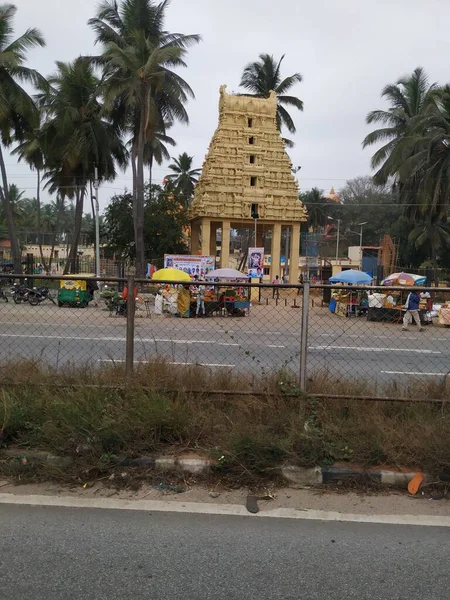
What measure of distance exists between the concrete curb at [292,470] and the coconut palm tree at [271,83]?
121ft

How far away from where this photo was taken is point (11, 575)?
2.94 meters

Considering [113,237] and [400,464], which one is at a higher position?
[113,237]

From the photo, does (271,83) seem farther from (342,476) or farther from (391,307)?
(342,476)

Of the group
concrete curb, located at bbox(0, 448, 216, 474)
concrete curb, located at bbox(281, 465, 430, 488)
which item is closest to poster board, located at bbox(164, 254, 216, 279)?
concrete curb, located at bbox(0, 448, 216, 474)

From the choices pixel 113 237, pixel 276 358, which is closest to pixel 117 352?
pixel 276 358

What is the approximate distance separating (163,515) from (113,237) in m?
36.1

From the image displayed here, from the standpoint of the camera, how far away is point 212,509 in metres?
3.78

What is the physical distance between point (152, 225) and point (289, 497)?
3208 cm

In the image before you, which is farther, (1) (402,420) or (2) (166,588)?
(1) (402,420)

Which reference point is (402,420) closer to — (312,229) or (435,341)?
(435,341)

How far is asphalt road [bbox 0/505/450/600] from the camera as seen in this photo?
9.37 feet

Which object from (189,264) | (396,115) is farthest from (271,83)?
(189,264)

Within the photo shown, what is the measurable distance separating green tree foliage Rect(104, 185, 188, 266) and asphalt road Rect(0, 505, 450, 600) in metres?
31.9

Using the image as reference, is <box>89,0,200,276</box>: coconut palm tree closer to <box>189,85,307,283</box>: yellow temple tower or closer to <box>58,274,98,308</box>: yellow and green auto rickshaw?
<box>189,85,307,283</box>: yellow temple tower
